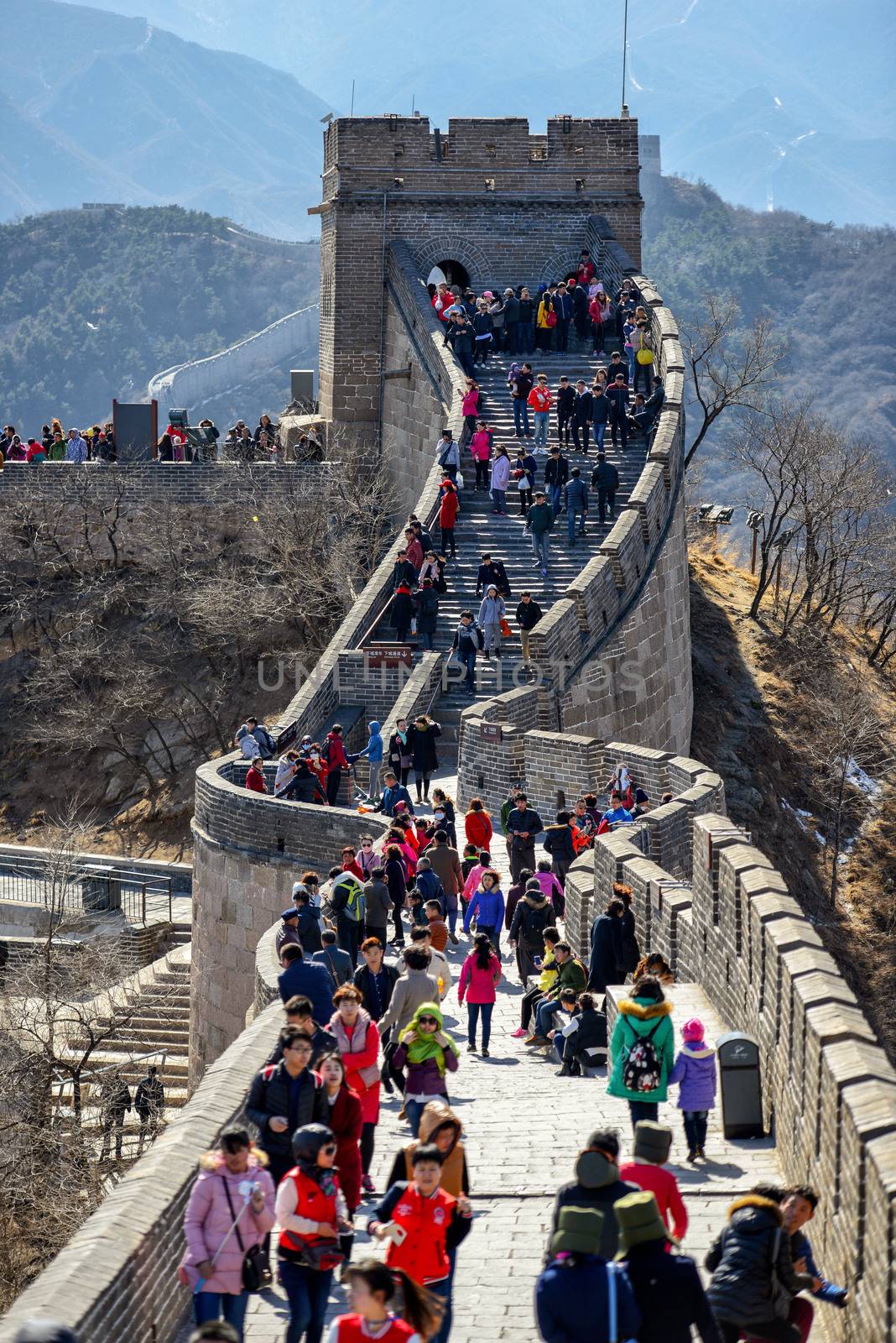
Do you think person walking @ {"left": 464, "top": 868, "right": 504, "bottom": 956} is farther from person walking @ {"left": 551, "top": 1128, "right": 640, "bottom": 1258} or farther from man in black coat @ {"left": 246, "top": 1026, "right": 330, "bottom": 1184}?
person walking @ {"left": 551, "top": 1128, "right": 640, "bottom": 1258}

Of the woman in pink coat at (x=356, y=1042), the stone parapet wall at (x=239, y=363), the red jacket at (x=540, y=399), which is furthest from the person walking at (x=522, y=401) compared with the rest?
the stone parapet wall at (x=239, y=363)

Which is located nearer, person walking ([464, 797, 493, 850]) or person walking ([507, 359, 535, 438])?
person walking ([464, 797, 493, 850])

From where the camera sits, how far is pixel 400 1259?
29.0 feet

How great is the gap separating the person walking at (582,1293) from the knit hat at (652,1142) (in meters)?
1.08

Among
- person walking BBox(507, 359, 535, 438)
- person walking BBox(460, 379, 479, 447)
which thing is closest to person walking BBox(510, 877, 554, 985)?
person walking BBox(460, 379, 479, 447)

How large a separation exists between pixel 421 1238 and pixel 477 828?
11209 millimetres

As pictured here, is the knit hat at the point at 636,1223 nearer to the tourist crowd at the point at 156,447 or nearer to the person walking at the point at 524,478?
the person walking at the point at 524,478

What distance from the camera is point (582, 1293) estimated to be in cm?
797

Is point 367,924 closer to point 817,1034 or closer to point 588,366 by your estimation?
point 817,1034

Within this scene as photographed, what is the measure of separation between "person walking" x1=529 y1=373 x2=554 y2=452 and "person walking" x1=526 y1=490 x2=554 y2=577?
109 inches

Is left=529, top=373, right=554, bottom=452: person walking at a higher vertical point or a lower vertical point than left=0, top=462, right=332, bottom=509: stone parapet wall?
higher

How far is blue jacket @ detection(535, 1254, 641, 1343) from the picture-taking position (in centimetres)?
795

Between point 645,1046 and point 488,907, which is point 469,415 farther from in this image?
point 645,1046

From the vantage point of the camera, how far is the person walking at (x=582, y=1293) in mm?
7957
